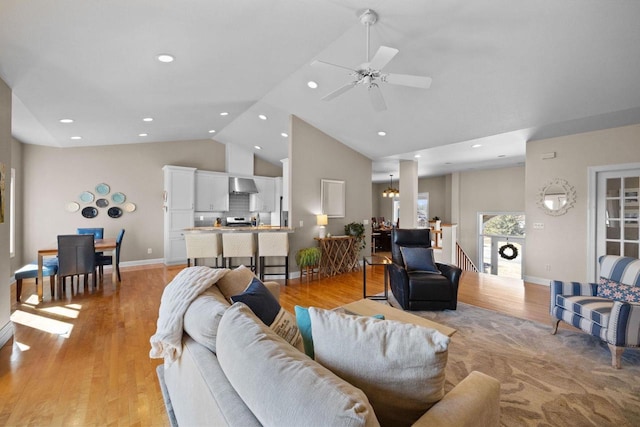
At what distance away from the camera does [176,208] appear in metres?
7.05

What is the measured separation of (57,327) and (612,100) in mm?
7058

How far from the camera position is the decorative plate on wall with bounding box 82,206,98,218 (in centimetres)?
645

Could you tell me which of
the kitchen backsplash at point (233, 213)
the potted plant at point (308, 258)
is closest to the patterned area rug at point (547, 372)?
the potted plant at point (308, 258)

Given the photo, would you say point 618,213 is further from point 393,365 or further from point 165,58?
point 165,58

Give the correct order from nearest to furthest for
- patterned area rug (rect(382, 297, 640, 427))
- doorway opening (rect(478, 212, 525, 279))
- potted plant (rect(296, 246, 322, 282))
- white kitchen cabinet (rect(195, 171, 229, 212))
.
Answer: patterned area rug (rect(382, 297, 640, 427)), potted plant (rect(296, 246, 322, 282)), white kitchen cabinet (rect(195, 171, 229, 212)), doorway opening (rect(478, 212, 525, 279))

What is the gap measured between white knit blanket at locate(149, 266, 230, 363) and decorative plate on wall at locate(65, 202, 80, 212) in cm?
617

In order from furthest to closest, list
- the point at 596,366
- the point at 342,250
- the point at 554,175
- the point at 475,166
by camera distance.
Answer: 1. the point at 475,166
2. the point at 342,250
3. the point at 554,175
4. the point at 596,366

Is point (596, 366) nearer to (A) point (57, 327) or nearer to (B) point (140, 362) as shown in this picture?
(B) point (140, 362)

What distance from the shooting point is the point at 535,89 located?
3652 millimetres

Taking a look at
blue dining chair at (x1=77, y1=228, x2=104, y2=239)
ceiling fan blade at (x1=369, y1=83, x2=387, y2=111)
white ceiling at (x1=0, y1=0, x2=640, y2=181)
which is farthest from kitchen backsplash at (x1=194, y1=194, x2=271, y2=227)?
ceiling fan blade at (x1=369, y1=83, x2=387, y2=111)

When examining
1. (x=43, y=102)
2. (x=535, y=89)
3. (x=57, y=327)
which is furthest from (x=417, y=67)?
(x=57, y=327)

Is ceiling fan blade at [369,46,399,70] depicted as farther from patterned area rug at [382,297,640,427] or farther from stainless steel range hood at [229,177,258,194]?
stainless steel range hood at [229,177,258,194]

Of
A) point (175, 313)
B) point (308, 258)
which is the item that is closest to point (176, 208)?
point (308, 258)

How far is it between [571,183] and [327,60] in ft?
14.4
